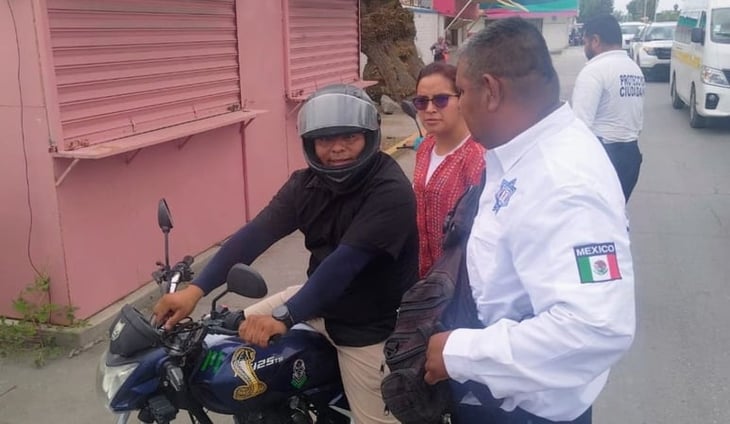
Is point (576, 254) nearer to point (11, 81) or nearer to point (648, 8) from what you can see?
point (11, 81)

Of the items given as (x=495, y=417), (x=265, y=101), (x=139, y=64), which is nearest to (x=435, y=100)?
(x=495, y=417)

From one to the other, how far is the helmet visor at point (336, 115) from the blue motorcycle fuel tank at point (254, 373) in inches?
28.8

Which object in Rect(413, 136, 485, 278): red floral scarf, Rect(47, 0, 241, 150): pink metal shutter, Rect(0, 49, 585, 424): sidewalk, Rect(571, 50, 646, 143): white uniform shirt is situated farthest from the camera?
Rect(571, 50, 646, 143): white uniform shirt

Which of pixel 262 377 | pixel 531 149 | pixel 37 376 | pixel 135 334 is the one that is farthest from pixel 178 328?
pixel 37 376

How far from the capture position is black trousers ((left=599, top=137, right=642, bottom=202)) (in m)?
5.36

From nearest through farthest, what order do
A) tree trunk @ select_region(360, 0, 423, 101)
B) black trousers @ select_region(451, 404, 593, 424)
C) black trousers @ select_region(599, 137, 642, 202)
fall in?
black trousers @ select_region(451, 404, 593, 424)
black trousers @ select_region(599, 137, 642, 202)
tree trunk @ select_region(360, 0, 423, 101)

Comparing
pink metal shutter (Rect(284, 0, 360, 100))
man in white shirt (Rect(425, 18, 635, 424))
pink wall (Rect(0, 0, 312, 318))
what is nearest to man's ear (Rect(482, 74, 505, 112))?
man in white shirt (Rect(425, 18, 635, 424))

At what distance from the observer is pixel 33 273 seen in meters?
4.59

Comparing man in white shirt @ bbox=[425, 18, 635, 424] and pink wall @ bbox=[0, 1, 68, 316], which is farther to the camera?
pink wall @ bbox=[0, 1, 68, 316]

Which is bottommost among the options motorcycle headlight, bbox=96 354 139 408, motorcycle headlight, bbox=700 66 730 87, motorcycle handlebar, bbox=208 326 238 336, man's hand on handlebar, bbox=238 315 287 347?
motorcycle headlight, bbox=96 354 139 408

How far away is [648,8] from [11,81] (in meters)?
83.6

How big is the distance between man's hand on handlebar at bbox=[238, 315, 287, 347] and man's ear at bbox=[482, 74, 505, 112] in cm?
97

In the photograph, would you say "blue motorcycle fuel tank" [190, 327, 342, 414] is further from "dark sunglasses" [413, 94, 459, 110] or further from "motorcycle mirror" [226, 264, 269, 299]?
"dark sunglasses" [413, 94, 459, 110]

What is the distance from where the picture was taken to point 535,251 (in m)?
1.58
